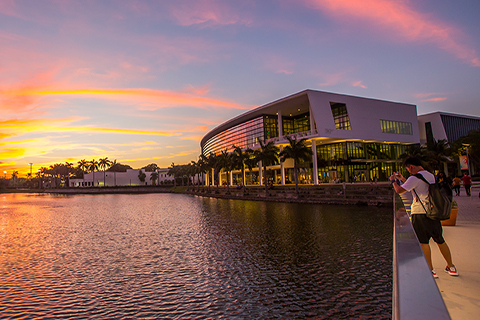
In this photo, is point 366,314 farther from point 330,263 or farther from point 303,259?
point 303,259

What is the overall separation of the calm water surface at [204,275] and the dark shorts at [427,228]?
1.88m

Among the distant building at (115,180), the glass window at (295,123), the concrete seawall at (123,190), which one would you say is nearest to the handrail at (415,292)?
the glass window at (295,123)

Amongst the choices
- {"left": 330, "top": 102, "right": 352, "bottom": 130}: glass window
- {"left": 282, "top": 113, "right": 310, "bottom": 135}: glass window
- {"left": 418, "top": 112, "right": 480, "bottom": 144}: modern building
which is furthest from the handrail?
{"left": 418, "top": 112, "right": 480, "bottom": 144}: modern building

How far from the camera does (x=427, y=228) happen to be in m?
6.06

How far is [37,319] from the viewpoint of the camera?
7.09 m

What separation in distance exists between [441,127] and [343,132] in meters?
34.9

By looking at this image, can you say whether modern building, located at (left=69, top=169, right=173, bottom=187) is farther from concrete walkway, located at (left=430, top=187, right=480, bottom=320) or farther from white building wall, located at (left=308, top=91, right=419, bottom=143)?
concrete walkway, located at (left=430, top=187, right=480, bottom=320)

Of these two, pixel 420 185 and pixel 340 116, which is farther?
pixel 340 116

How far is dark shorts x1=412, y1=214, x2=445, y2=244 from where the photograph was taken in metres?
6.01

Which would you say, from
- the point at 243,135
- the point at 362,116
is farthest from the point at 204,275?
the point at 243,135

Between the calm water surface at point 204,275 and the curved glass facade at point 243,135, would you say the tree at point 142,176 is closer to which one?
the curved glass facade at point 243,135

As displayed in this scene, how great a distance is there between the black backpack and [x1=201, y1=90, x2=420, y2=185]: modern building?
50055 millimetres

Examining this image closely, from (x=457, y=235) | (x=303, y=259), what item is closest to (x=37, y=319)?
(x=303, y=259)

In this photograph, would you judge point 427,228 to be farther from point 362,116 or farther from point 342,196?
point 362,116
